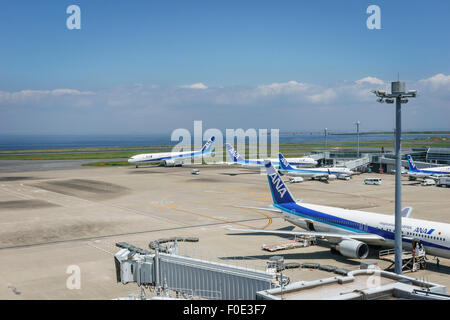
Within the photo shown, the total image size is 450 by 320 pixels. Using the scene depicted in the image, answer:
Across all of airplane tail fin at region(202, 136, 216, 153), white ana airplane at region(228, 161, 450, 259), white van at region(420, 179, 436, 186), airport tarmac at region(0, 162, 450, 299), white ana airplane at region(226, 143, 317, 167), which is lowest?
airport tarmac at region(0, 162, 450, 299)

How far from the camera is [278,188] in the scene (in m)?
47.0

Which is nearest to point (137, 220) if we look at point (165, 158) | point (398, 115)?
point (398, 115)

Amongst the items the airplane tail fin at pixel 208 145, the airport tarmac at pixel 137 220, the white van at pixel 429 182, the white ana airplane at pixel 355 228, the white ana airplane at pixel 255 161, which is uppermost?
the airplane tail fin at pixel 208 145

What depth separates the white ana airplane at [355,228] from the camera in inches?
1431

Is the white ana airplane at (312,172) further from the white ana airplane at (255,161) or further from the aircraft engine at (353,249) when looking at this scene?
the aircraft engine at (353,249)

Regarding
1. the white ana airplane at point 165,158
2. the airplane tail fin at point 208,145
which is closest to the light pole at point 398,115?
the white ana airplane at point 165,158

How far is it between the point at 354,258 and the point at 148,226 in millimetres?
27238

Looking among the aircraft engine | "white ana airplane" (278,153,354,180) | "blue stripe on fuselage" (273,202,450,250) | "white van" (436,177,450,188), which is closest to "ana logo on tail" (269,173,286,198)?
"blue stripe on fuselage" (273,202,450,250)

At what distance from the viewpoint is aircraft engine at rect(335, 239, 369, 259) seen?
38031 millimetres

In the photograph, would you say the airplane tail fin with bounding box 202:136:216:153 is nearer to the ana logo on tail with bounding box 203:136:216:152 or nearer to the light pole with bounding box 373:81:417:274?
the ana logo on tail with bounding box 203:136:216:152

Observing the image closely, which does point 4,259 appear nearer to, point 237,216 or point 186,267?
point 186,267

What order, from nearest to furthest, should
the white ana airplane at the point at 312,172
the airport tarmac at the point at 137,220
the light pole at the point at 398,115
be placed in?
the light pole at the point at 398,115 → the airport tarmac at the point at 137,220 → the white ana airplane at the point at 312,172

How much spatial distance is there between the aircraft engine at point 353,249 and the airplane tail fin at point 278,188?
913cm

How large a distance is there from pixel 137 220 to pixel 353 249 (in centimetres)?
3159
